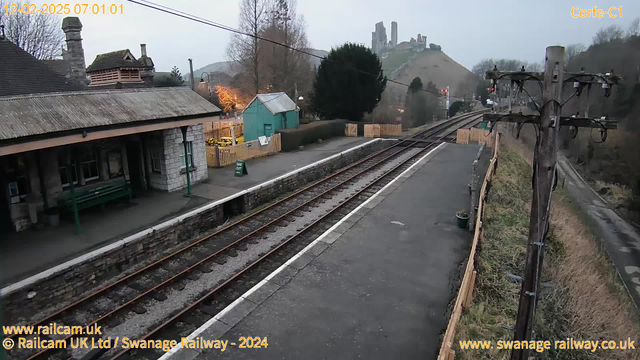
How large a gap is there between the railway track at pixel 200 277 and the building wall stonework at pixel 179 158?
3.73 m

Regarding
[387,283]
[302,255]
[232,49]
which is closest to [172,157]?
[302,255]

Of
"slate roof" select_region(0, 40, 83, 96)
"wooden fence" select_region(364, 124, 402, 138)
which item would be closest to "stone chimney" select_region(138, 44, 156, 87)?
"slate roof" select_region(0, 40, 83, 96)

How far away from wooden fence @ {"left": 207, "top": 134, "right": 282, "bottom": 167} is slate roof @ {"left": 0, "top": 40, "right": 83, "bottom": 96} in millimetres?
6364

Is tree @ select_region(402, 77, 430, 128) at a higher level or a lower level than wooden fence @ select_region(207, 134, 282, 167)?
higher

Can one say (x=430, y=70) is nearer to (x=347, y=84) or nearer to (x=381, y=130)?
(x=347, y=84)

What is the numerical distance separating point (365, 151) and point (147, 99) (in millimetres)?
15640

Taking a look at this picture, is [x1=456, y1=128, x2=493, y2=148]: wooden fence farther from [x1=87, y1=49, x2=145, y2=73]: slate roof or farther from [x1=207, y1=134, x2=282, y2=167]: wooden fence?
[x1=87, y1=49, x2=145, y2=73]: slate roof

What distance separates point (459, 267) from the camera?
380 inches

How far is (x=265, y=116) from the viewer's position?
26562mm

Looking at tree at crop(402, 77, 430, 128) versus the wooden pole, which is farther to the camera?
tree at crop(402, 77, 430, 128)

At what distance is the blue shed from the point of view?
26453mm

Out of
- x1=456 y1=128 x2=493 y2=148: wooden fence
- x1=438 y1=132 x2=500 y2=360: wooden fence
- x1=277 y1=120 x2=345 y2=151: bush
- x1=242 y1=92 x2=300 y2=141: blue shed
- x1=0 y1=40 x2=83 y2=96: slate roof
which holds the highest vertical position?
x1=0 y1=40 x2=83 y2=96: slate roof

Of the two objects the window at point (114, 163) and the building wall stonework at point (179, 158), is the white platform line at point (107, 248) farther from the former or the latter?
A: the window at point (114, 163)

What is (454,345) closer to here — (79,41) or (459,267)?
(459,267)
